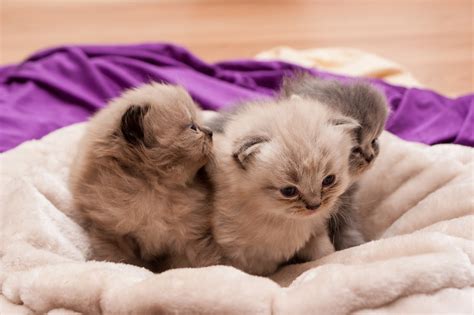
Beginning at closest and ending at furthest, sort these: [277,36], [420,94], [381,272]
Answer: [381,272] < [420,94] < [277,36]

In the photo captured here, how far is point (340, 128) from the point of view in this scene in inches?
48.2

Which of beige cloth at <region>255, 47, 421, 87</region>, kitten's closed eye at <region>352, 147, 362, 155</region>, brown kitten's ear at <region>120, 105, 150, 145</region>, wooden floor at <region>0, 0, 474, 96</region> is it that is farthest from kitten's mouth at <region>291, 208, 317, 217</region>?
wooden floor at <region>0, 0, 474, 96</region>

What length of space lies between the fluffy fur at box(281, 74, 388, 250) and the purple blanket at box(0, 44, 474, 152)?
0.59 metres

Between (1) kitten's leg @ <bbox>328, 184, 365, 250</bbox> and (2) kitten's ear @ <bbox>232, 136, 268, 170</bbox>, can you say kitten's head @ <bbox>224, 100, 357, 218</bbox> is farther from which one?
(1) kitten's leg @ <bbox>328, 184, 365, 250</bbox>

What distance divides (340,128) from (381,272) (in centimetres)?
34

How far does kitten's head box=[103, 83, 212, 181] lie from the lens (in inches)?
50.8

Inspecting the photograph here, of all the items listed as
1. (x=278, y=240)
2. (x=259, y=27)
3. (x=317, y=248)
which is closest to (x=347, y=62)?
(x=259, y=27)

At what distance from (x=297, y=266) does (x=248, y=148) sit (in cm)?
41

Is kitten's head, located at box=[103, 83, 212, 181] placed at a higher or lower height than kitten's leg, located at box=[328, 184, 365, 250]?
higher

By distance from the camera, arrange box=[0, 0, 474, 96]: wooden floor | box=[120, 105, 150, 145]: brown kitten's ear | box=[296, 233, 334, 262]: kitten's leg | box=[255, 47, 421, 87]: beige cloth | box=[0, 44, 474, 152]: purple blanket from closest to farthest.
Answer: box=[120, 105, 150, 145]: brown kitten's ear
box=[296, 233, 334, 262]: kitten's leg
box=[0, 44, 474, 152]: purple blanket
box=[255, 47, 421, 87]: beige cloth
box=[0, 0, 474, 96]: wooden floor

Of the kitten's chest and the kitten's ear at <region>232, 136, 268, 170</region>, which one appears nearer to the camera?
the kitten's ear at <region>232, 136, 268, 170</region>

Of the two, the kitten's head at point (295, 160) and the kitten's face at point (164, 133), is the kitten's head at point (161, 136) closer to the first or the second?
the kitten's face at point (164, 133)

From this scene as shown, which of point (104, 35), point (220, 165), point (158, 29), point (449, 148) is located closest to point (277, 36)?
point (158, 29)

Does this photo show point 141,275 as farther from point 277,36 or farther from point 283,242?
point 277,36
